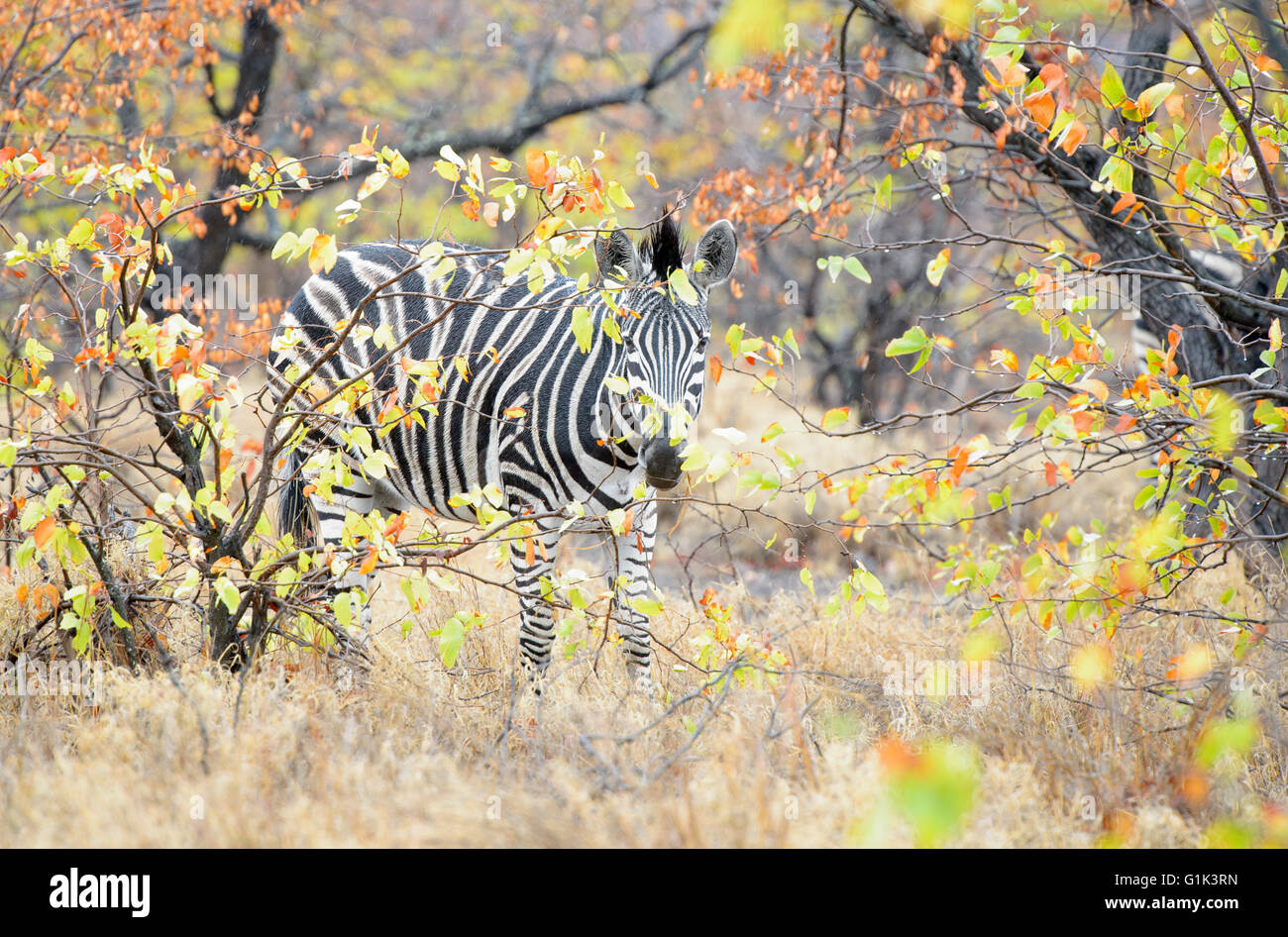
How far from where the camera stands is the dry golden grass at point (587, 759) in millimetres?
2684

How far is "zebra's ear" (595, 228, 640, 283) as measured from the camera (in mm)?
4352

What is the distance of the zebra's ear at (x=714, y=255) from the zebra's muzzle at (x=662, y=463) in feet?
2.92

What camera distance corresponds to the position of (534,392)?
4.75 meters

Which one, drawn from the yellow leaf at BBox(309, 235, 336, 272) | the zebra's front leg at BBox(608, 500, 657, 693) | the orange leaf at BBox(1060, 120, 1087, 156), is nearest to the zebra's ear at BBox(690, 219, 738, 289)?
the zebra's front leg at BBox(608, 500, 657, 693)

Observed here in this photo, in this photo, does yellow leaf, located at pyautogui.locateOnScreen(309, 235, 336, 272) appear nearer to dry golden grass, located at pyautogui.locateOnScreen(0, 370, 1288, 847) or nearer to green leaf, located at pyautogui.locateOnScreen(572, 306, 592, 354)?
green leaf, located at pyautogui.locateOnScreen(572, 306, 592, 354)

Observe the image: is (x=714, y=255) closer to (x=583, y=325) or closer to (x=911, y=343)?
(x=583, y=325)

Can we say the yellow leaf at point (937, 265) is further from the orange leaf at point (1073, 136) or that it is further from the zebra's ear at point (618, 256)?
the zebra's ear at point (618, 256)

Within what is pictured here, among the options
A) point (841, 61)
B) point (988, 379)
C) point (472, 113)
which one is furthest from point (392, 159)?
point (472, 113)
